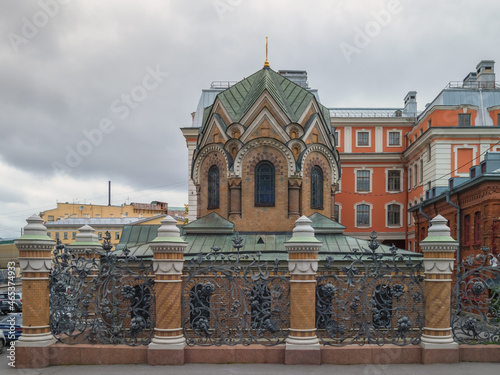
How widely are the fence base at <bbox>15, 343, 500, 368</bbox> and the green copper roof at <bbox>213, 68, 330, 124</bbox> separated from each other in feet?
39.0

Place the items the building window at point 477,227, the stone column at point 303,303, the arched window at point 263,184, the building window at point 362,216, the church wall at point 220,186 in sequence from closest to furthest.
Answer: the stone column at point 303,303 < the arched window at point 263,184 < the church wall at point 220,186 < the building window at point 477,227 < the building window at point 362,216

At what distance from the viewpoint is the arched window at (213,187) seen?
2216 cm

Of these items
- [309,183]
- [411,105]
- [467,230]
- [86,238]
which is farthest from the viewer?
[411,105]

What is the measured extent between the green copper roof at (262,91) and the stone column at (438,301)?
428 inches

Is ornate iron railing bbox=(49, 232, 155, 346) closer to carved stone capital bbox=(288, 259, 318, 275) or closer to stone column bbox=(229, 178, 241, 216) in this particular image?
carved stone capital bbox=(288, 259, 318, 275)

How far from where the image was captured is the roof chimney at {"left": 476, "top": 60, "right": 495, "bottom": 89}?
129 feet

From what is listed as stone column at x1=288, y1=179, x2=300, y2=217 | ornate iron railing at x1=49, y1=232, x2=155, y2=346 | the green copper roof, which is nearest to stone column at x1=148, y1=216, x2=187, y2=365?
ornate iron railing at x1=49, y1=232, x2=155, y2=346

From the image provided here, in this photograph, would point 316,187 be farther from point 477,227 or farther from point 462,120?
point 462,120

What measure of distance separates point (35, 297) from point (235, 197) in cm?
1048

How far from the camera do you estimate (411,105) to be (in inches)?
1845

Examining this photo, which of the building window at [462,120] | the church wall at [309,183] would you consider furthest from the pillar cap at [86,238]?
the building window at [462,120]

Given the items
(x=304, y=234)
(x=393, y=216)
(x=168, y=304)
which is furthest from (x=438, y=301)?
(x=393, y=216)

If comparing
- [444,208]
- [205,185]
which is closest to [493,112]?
[444,208]

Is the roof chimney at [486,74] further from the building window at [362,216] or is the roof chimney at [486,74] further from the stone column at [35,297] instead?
the stone column at [35,297]
